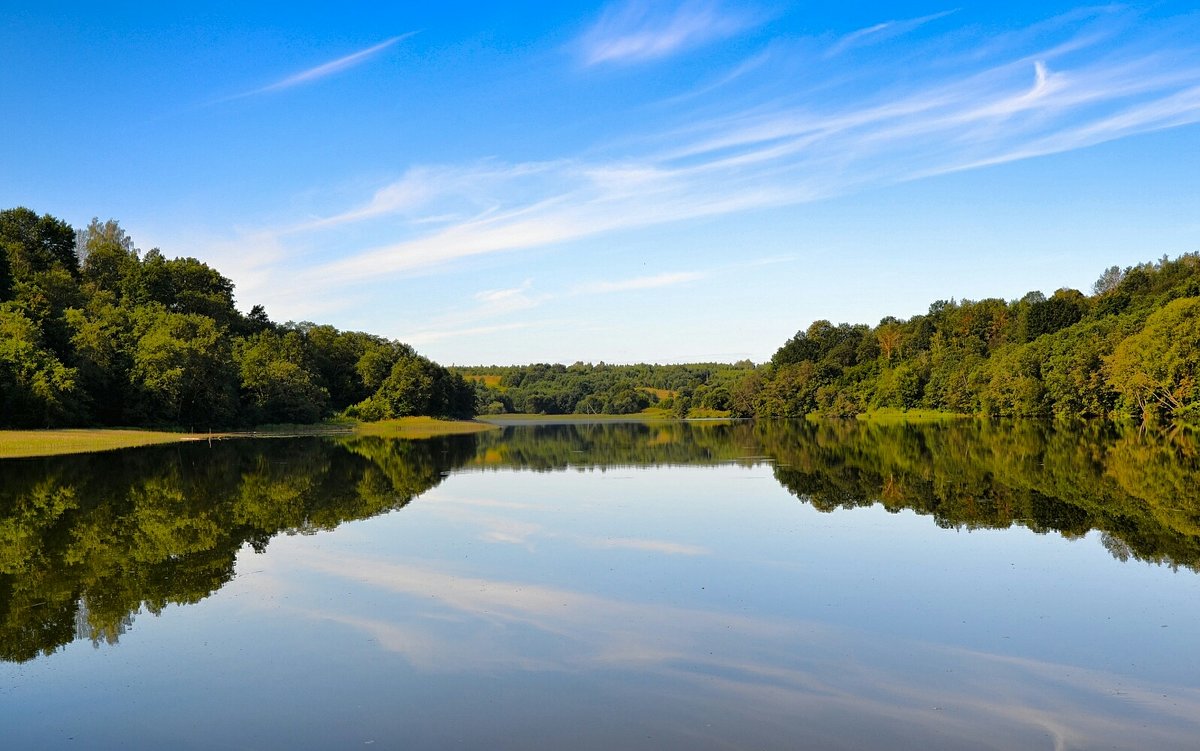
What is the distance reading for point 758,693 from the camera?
29.3 feet

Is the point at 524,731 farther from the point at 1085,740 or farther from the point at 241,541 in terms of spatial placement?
the point at 241,541

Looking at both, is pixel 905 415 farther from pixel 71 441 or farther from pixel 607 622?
pixel 607 622

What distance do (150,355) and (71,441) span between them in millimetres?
20292

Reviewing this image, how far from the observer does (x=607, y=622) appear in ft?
39.1

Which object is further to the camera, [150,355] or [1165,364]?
[150,355]

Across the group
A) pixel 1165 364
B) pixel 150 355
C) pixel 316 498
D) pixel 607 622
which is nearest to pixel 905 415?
pixel 1165 364

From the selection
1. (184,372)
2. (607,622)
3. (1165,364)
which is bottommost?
(607,622)

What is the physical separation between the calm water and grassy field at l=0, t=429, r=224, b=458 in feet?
89.3

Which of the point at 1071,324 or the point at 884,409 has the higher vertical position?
the point at 1071,324

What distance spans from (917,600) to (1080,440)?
1838 inches

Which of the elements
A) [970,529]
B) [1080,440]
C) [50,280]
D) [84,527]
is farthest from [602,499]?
[50,280]

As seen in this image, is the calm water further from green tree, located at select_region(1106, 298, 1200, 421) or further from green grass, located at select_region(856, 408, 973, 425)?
green grass, located at select_region(856, 408, 973, 425)


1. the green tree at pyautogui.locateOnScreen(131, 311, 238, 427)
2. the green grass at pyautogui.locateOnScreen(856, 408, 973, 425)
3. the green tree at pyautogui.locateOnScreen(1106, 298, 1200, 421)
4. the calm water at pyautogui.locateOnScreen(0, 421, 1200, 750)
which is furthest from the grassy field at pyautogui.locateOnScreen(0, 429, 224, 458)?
the green grass at pyautogui.locateOnScreen(856, 408, 973, 425)

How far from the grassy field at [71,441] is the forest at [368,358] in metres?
3.10
